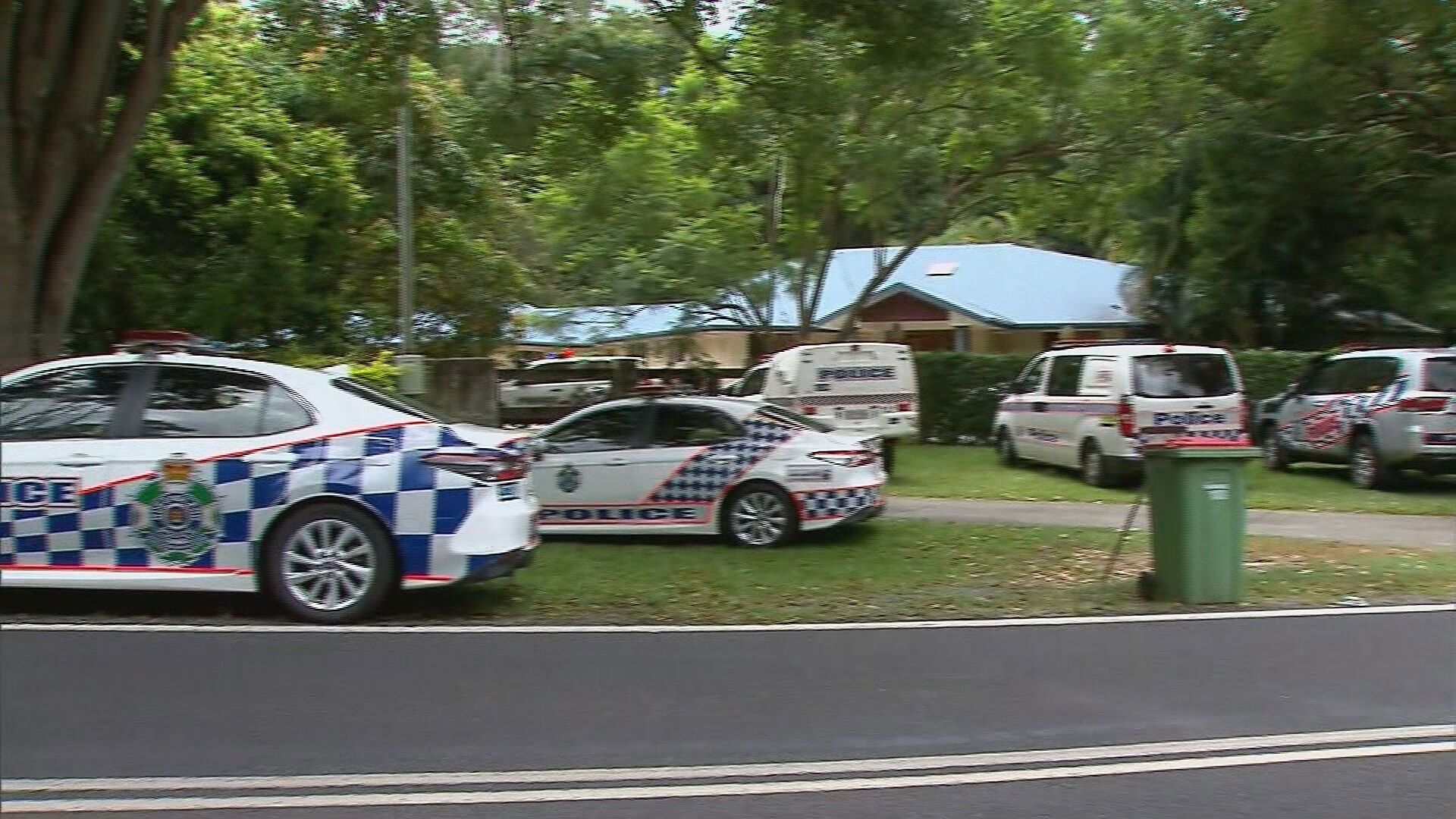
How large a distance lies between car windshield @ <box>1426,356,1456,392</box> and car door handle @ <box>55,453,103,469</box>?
13888 mm

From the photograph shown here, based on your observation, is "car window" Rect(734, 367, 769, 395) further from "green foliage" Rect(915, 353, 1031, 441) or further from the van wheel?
the van wheel

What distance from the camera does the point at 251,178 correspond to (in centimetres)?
1900

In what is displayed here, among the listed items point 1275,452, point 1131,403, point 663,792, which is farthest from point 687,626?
point 1275,452

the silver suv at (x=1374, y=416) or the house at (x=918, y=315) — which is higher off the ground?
the house at (x=918, y=315)

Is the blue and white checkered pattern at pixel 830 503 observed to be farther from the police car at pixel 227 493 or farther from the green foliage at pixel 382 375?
the green foliage at pixel 382 375

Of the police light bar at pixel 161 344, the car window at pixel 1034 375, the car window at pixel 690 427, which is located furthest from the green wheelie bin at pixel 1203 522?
the car window at pixel 1034 375

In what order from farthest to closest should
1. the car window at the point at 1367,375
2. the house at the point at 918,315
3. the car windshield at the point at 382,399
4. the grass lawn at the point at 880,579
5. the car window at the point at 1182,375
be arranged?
the house at the point at 918,315 < the car window at the point at 1367,375 < the car window at the point at 1182,375 < the grass lawn at the point at 880,579 < the car windshield at the point at 382,399

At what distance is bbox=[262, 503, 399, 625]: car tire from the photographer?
7781 mm

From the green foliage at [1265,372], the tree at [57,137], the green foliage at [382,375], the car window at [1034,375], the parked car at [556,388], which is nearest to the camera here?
the tree at [57,137]

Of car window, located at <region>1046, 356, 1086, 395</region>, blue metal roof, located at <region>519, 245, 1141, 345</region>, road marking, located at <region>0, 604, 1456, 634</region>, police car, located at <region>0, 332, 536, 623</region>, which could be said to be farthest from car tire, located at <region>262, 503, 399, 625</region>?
blue metal roof, located at <region>519, 245, 1141, 345</region>

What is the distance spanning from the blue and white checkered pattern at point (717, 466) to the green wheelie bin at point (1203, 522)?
354 centimetres

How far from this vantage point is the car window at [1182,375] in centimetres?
1560

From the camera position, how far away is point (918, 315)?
2942 centimetres

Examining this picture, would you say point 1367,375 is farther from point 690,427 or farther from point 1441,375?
point 690,427
